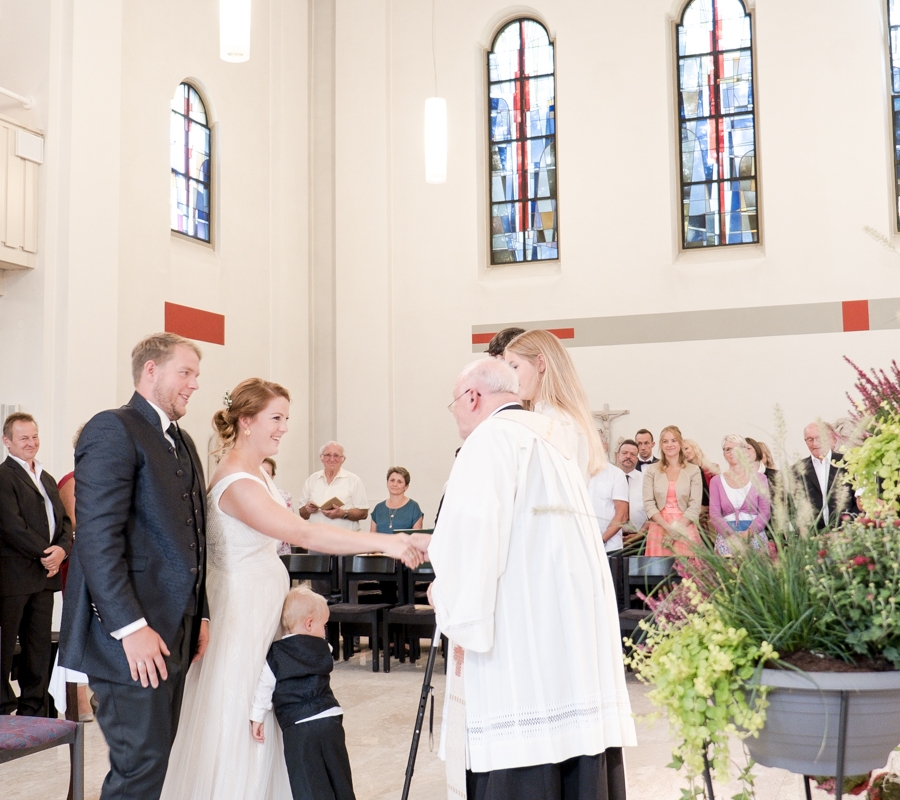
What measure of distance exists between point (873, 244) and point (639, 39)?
3.46 m

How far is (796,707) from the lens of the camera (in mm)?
1738

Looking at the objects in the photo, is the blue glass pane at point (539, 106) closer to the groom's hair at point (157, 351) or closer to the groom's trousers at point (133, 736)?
the groom's hair at point (157, 351)

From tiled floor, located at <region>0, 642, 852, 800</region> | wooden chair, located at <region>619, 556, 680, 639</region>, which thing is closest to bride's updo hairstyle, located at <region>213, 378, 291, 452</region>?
tiled floor, located at <region>0, 642, 852, 800</region>

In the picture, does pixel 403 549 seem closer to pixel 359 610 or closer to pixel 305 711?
pixel 305 711

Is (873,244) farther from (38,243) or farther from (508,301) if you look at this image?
(38,243)

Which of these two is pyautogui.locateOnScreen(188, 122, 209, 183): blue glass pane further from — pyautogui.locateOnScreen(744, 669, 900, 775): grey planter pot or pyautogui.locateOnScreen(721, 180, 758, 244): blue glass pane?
pyautogui.locateOnScreen(744, 669, 900, 775): grey planter pot

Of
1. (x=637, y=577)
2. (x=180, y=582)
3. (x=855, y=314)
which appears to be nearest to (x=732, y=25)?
(x=855, y=314)

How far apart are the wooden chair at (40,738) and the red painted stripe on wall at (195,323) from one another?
703cm

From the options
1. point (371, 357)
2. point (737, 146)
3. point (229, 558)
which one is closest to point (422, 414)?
point (371, 357)

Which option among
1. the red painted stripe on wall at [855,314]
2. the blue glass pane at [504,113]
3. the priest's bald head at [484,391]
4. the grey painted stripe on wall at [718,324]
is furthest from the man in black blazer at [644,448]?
the priest's bald head at [484,391]

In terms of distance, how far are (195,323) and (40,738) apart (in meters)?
7.69

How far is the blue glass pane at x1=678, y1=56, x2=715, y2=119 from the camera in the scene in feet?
37.2

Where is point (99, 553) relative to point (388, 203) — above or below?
below

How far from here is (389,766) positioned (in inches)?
182
